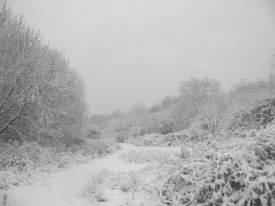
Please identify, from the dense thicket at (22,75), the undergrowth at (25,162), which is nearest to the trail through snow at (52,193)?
the undergrowth at (25,162)

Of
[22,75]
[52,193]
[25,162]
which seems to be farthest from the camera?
[25,162]

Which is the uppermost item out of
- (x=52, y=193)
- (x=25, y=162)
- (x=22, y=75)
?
(x=22, y=75)

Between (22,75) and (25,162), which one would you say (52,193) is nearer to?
(25,162)

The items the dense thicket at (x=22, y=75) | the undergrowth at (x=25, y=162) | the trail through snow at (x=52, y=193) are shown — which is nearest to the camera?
the trail through snow at (x=52, y=193)

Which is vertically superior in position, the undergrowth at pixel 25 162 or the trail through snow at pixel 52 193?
the undergrowth at pixel 25 162

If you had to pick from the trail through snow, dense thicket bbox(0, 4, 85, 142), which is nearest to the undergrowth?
the trail through snow

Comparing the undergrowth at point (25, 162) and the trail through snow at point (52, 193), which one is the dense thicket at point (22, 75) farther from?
the trail through snow at point (52, 193)

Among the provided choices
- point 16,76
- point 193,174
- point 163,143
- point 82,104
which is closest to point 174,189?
point 193,174

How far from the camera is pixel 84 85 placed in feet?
68.2

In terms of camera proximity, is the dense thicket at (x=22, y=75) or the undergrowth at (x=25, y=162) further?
the undergrowth at (x=25, y=162)

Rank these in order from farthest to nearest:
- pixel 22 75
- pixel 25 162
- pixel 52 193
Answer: pixel 25 162, pixel 22 75, pixel 52 193

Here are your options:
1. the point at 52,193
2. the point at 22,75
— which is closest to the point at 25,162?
the point at 52,193

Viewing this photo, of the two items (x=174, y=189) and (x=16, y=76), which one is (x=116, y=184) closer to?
(x=174, y=189)

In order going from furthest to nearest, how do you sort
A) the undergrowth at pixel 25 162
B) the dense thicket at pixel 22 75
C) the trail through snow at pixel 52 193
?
the undergrowth at pixel 25 162
the dense thicket at pixel 22 75
the trail through snow at pixel 52 193
